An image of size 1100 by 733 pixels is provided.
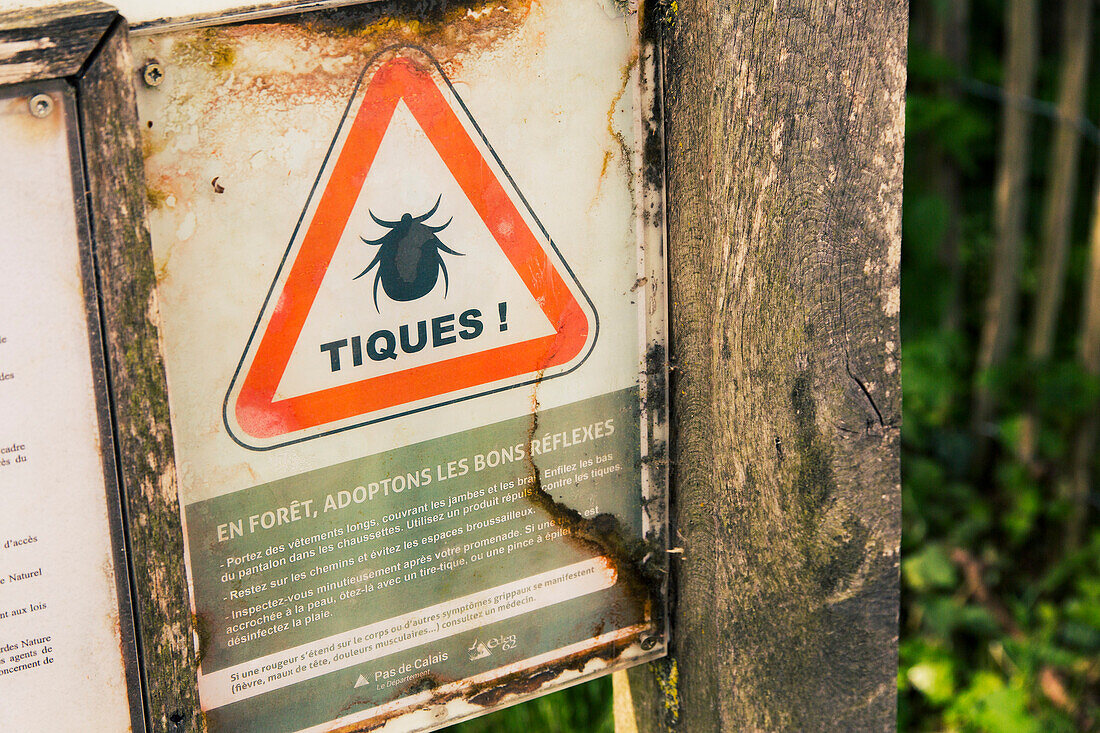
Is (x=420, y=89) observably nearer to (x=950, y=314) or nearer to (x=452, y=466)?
(x=452, y=466)

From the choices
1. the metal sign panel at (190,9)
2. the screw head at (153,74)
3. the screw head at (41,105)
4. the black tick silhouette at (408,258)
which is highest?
the metal sign panel at (190,9)

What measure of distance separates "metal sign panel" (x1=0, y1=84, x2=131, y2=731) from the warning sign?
0.15 meters

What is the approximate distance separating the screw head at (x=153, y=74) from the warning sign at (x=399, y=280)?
15cm

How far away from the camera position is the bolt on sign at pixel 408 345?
88 cm

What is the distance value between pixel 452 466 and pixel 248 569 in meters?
0.22

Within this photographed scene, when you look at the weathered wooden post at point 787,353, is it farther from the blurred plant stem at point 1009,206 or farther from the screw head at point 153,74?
the blurred plant stem at point 1009,206

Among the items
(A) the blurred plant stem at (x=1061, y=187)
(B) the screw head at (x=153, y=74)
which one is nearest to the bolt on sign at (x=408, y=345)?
(B) the screw head at (x=153, y=74)

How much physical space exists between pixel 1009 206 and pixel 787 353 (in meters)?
2.29

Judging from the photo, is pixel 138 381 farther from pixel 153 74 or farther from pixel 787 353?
pixel 787 353

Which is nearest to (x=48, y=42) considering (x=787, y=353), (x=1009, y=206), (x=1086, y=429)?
(x=787, y=353)

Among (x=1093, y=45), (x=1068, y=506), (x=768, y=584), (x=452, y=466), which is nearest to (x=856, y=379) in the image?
(x=768, y=584)

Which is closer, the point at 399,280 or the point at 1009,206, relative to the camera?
the point at 399,280

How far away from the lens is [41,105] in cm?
74

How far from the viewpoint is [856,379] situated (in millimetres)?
1051
